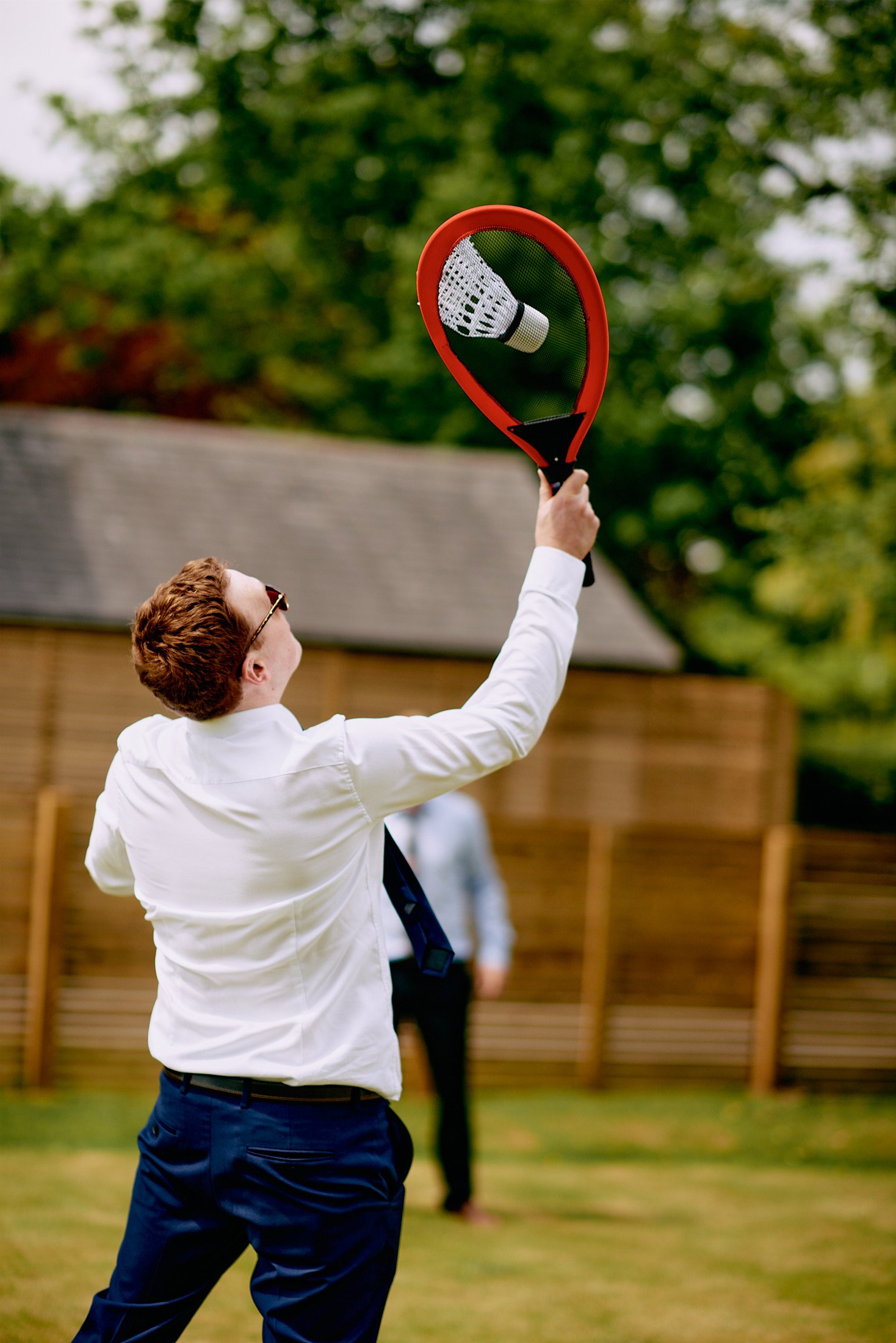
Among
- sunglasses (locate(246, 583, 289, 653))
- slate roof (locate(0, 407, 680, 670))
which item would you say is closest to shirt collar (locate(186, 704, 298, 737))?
sunglasses (locate(246, 583, 289, 653))

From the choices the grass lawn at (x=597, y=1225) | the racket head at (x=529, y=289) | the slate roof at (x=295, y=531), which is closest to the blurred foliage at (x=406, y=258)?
the slate roof at (x=295, y=531)

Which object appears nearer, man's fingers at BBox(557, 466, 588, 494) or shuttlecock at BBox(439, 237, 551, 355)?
man's fingers at BBox(557, 466, 588, 494)

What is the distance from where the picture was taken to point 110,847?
9.24 ft

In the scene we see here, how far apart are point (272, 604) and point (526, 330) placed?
2.65ft

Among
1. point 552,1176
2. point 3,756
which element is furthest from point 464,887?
point 3,756

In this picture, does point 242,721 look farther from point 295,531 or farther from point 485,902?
point 295,531

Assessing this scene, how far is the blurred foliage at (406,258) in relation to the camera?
1655 centimetres

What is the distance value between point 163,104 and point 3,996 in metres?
12.3

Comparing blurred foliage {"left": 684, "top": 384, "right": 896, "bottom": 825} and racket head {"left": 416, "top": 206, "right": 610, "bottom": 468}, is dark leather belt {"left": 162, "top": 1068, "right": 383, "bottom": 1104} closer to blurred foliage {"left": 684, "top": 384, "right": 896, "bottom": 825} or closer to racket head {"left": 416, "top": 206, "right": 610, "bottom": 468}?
racket head {"left": 416, "top": 206, "right": 610, "bottom": 468}

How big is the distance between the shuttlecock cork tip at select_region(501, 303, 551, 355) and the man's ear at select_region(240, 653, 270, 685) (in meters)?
0.87

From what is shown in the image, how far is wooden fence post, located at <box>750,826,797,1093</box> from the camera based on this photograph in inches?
358

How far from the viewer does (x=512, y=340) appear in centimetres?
284

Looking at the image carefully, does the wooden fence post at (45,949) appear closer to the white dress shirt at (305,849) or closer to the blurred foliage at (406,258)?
the white dress shirt at (305,849)

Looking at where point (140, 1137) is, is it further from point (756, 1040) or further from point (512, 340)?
point (756, 1040)
